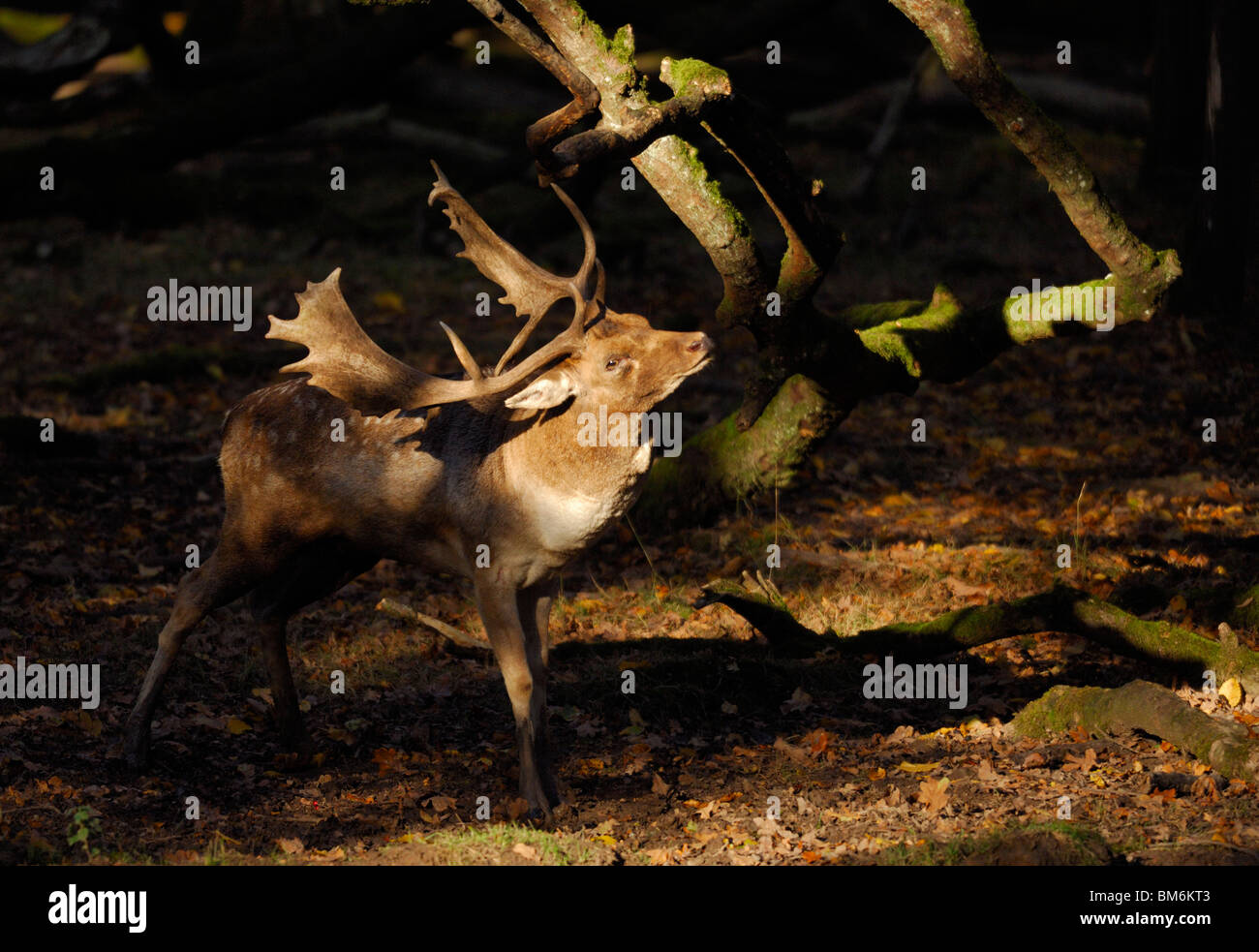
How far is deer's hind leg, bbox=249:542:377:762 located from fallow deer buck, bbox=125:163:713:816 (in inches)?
0.6

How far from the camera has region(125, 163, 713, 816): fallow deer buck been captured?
671cm

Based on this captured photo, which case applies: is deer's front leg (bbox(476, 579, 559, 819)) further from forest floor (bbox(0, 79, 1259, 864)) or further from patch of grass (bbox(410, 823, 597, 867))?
patch of grass (bbox(410, 823, 597, 867))

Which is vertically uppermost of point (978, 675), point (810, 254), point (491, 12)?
point (491, 12)

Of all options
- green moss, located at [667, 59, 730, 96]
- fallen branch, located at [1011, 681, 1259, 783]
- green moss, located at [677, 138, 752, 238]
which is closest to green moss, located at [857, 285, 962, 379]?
green moss, located at [677, 138, 752, 238]

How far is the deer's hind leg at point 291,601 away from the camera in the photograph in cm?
757

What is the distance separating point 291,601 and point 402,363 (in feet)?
5.43

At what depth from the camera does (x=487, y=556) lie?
6.87 meters

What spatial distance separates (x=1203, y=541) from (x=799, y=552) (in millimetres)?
3021

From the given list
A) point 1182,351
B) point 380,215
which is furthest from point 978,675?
point 380,215

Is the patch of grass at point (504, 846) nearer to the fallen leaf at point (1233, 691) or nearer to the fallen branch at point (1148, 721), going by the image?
the fallen branch at point (1148, 721)

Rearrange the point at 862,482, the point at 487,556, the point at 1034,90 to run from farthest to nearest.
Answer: the point at 1034,90
the point at 862,482
the point at 487,556

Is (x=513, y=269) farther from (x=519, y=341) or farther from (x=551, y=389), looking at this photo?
(x=551, y=389)

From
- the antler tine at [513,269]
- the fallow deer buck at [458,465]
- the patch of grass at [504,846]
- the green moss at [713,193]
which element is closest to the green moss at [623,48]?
the green moss at [713,193]

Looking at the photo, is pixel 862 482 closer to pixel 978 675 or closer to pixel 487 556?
pixel 978 675
